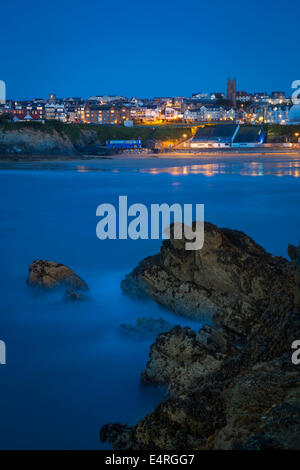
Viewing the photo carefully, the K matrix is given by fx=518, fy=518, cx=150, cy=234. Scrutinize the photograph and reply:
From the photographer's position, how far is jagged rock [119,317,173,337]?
6797 millimetres

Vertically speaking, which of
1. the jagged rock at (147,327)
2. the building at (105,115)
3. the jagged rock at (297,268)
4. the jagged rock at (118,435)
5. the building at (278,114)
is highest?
the building at (105,115)

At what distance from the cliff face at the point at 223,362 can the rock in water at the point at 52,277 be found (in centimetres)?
155

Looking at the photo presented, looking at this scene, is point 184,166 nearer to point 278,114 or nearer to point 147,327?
point 147,327

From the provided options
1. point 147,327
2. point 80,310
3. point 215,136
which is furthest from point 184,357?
point 215,136

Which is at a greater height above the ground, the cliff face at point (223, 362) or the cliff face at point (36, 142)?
the cliff face at point (36, 142)

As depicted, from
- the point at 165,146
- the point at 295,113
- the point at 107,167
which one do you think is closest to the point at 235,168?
the point at 107,167

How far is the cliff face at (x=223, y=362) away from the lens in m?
2.97

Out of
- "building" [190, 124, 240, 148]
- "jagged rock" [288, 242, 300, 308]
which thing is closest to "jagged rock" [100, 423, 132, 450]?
"jagged rock" [288, 242, 300, 308]

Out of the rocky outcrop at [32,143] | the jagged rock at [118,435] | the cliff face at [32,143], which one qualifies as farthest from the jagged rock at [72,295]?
the cliff face at [32,143]

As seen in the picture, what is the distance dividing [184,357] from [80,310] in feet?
9.52

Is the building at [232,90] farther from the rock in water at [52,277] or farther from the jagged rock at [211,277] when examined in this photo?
the jagged rock at [211,277]

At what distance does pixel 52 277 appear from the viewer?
8461 millimetres

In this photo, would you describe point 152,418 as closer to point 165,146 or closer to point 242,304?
point 242,304
